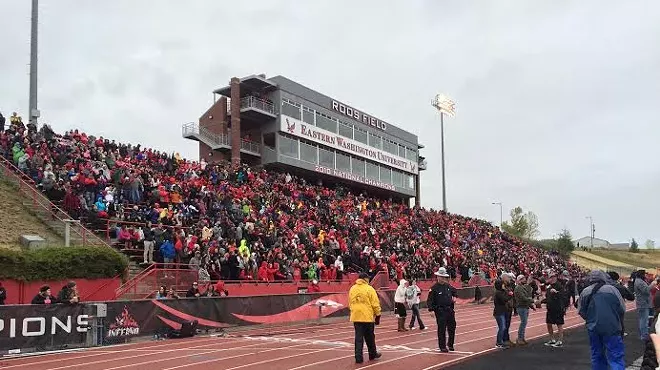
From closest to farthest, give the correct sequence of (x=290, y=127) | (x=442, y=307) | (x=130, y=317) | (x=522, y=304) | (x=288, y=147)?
1. (x=442, y=307)
2. (x=522, y=304)
3. (x=130, y=317)
4. (x=288, y=147)
5. (x=290, y=127)

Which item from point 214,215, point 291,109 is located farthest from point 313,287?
point 291,109

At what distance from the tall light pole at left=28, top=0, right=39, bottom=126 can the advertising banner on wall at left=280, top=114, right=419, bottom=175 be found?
19964mm

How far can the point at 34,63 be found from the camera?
28.5 m

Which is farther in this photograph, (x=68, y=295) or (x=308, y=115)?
(x=308, y=115)

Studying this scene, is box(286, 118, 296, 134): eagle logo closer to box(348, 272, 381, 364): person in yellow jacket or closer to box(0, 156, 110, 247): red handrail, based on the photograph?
box(0, 156, 110, 247): red handrail

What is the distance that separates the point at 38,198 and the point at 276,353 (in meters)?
12.4

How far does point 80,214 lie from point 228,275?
5.37 m

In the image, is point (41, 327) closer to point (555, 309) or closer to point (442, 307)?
point (442, 307)

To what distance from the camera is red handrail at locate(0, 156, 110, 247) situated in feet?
66.2

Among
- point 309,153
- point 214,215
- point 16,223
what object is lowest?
point 16,223

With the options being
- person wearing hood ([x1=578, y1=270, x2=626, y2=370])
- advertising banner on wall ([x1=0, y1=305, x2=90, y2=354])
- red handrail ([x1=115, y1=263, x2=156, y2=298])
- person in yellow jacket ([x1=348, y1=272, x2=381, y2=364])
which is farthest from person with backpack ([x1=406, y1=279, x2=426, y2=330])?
person wearing hood ([x1=578, y1=270, x2=626, y2=370])

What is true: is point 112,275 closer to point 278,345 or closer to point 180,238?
point 180,238

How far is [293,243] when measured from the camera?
27.9 meters

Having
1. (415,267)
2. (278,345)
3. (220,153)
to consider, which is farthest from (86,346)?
(220,153)
